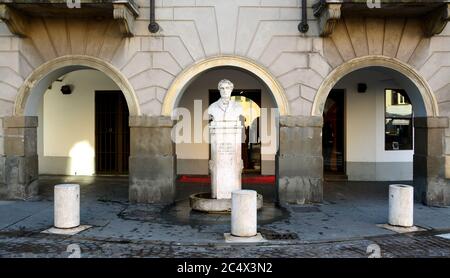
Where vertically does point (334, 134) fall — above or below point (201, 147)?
above

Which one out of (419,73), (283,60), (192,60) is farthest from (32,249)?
(419,73)

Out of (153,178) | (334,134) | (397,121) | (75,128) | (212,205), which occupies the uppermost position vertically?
(397,121)

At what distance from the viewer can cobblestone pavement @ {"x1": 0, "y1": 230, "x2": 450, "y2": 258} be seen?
256 inches

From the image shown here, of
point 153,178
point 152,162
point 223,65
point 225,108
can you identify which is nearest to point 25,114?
point 152,162

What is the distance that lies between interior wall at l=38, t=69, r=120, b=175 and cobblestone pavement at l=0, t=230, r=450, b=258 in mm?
7894

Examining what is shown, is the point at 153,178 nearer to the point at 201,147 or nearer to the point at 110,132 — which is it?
the point at 201,147

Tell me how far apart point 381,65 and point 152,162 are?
18.9 ft

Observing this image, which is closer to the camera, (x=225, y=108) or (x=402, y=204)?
(x=402, y=204)

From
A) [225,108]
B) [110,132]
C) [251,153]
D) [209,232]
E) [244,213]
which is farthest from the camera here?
[251,153]

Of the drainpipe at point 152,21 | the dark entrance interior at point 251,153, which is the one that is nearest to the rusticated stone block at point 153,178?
the drainpipe at point 152,21

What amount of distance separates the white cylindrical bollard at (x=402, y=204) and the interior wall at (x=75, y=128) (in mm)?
10142

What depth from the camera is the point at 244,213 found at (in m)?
7.21

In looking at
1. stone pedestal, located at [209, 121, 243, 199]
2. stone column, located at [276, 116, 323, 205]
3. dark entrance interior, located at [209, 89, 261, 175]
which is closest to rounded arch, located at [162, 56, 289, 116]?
stone column, located at [276, 116, 323, 205]

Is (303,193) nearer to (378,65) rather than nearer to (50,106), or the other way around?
(378,65)
